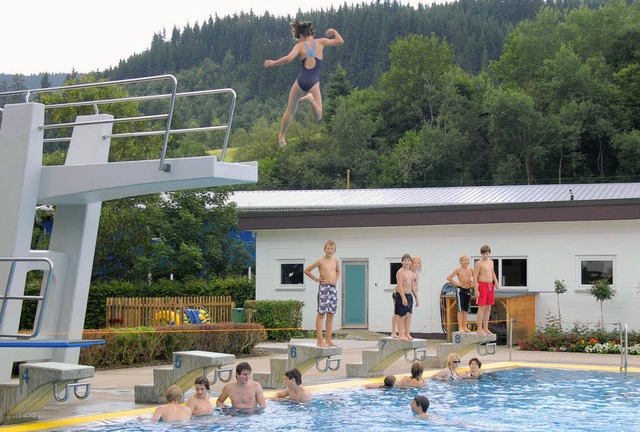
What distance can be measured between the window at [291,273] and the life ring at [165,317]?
5.35 m

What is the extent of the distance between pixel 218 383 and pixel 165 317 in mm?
8407

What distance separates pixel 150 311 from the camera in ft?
89.1

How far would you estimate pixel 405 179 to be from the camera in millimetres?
77375

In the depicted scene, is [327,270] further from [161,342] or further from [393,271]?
[393,271]

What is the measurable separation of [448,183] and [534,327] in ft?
164

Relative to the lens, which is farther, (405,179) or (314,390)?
(405,179)

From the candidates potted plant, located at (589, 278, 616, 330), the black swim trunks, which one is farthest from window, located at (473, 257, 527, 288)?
the black swim trunks

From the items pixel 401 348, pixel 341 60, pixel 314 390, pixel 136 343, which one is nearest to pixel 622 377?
pixel 401 348

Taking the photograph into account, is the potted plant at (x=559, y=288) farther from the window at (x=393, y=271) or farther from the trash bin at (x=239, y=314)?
the trash bin at (x=239, y=314)

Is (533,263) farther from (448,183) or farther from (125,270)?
(448,183)

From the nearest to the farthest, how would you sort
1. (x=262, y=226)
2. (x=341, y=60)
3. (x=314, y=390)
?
(x=314, y=390) → (x=262, y=226) → (x=341, y=60)

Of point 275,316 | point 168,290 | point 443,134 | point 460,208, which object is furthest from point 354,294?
point 443,134

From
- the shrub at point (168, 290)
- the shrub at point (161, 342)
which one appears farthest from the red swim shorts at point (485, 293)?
the shrub at point (168, 290)

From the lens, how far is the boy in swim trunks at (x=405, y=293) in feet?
64.3
